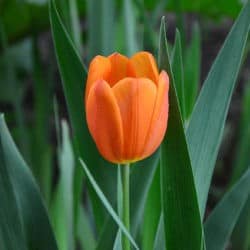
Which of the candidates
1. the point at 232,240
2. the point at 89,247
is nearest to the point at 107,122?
the point at 89,247

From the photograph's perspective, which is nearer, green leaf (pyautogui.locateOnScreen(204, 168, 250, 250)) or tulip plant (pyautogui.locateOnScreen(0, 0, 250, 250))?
tulip plant (pyautogui.locateOnScreen(0, 0, 250, 250))

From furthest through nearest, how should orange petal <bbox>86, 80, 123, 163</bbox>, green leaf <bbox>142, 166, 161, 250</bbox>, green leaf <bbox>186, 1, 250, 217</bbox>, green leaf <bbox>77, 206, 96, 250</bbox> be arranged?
green leaf <bbox>77, 206, 96, 250</bbox> < green leaf <bbox>142, 166, 161, 250</bbox> < green leaf <bbox>186, 1, 250, 217</bbox> < orange petal <bbox>86, 80, 123, 163</bbox>

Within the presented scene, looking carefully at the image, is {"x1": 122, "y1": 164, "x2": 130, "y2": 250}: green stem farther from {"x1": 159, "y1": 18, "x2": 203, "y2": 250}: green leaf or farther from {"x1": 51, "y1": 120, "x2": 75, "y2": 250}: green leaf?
{"x1": 51, "y1": 120, "x2": 75, "y2": 250}: green leaf

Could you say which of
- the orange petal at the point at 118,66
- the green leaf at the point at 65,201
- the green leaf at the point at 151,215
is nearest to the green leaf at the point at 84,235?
the green leaf at the point at 65,201

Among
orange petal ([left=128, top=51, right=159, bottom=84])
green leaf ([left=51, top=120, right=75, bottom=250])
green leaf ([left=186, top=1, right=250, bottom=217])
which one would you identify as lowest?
green leaf ([left=51, top=120, right=75, bottom=250])

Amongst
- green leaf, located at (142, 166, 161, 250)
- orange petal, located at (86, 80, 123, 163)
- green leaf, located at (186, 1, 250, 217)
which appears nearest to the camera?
orange petal, located at (86, 80, 123, 163)

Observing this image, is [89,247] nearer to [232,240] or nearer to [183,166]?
[232,240]

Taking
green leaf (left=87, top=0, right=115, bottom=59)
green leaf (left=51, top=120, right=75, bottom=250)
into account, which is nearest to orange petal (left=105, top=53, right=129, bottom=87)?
green leaf (left=51, top=120, right=75, bottom=250)

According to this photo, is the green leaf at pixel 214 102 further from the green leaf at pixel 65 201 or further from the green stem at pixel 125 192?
Result: the green leaf at pixel 65 201
